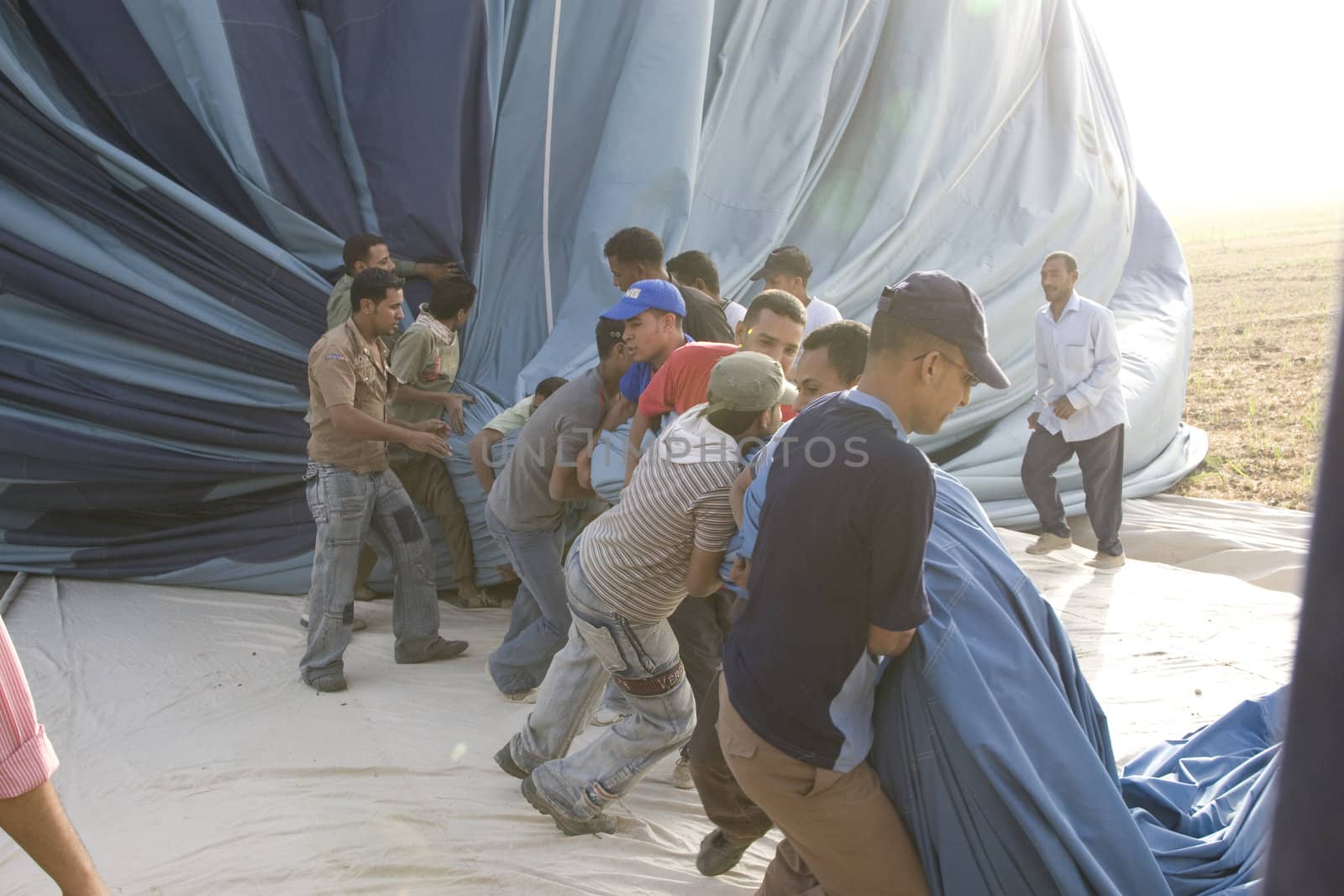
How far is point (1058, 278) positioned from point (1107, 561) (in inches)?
57.5

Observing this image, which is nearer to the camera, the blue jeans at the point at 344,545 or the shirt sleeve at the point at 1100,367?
the blue jeans at the point at 344,545

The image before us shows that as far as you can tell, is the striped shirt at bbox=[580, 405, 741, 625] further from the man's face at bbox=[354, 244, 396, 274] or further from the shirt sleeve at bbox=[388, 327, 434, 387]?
the man's face at bbox=[354, 244, 396, 274]

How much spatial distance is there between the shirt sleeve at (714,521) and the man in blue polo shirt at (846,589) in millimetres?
490

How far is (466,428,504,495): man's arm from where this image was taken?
15.4 ft

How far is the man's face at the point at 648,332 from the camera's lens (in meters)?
3.66

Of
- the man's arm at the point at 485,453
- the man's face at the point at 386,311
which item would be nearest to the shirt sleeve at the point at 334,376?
the man's face at the point at 386,311

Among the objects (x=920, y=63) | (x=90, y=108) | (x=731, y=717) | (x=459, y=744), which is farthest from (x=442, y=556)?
(x=920, y=63)

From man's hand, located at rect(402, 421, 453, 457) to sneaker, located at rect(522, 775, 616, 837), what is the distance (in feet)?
5.09

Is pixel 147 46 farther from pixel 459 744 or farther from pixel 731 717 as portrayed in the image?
pixel 731 717

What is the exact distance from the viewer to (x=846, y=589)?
6.90ft

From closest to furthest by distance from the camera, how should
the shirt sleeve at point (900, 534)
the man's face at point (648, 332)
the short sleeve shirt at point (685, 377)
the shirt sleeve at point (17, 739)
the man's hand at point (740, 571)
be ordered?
1. the shirt sleeve at point (17, 739)
2. the shirt sleeve at point (900, 534)
3. the man's hand at point (740, 571)
4. the short sleeve shirt at point (685, 377)
5. the man's face at point (648, 332)

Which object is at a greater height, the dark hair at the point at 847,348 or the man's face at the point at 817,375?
the dark hair at the point at 847,348

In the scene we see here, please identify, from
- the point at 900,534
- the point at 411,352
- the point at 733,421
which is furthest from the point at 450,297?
the point at 900,534

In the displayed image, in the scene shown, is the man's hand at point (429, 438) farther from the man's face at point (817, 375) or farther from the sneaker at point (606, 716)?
the man's face at point (817, 375)
